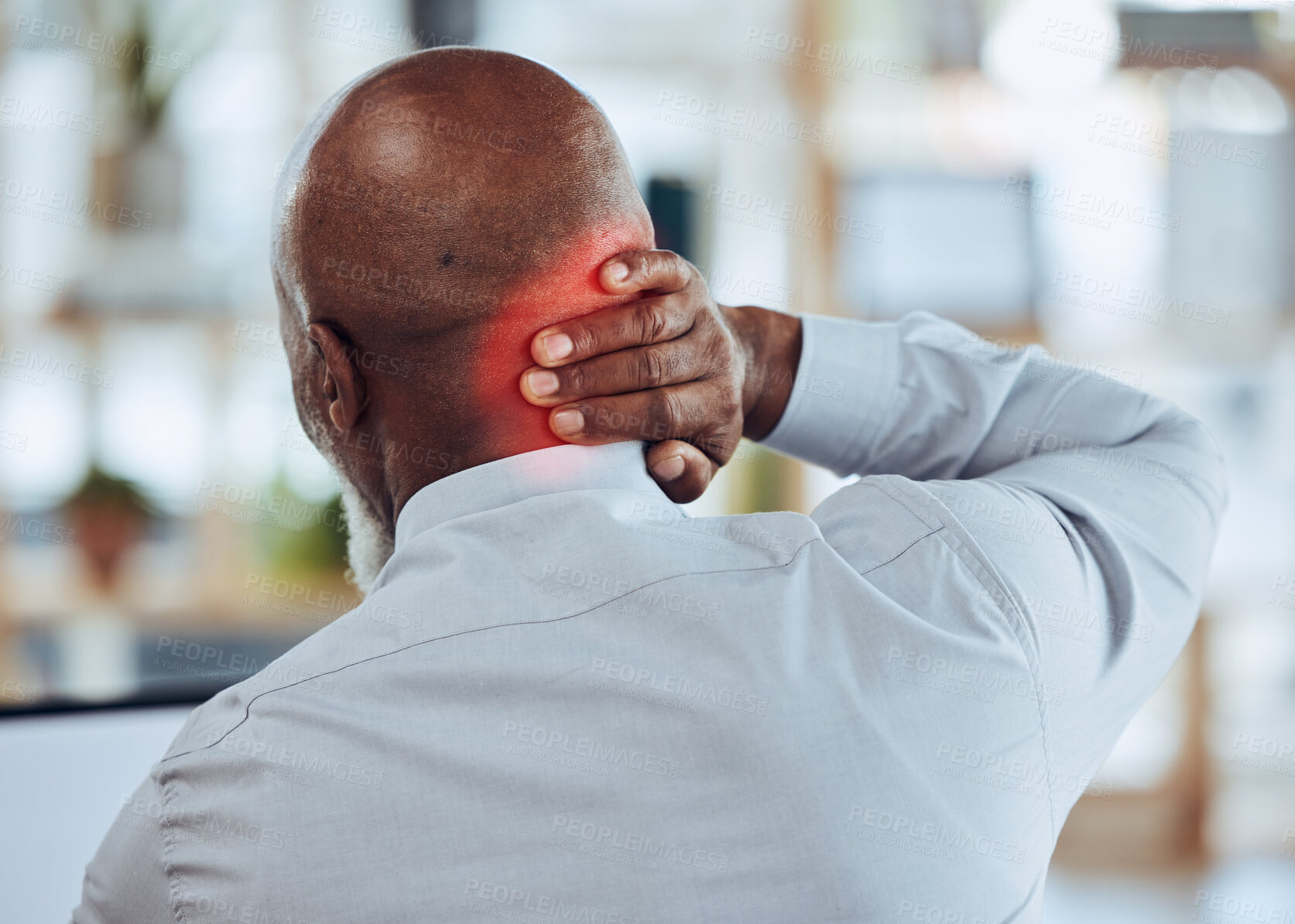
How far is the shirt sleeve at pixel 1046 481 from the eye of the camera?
691 mm

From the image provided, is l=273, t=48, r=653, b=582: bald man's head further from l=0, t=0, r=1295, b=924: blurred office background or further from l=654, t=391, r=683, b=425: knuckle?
l=0, t=0, r=1295, b=924: blurred office background

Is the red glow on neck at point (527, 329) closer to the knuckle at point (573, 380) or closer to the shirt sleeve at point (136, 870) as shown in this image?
the knuckle at point (573, 380)

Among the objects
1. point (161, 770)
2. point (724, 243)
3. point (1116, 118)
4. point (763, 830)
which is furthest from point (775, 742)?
point (1116, 118)

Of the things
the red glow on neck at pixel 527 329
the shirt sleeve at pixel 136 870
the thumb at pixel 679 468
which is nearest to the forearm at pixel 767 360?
the thumb at pixel 679 468

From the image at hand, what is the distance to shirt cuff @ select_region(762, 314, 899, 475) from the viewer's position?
98cm

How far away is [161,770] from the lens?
604mm

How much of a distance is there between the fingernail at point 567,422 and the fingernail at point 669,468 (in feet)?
0.29

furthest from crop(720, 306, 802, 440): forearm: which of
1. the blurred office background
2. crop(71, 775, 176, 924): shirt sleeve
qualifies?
the blurred office background

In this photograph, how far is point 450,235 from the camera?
670 mm

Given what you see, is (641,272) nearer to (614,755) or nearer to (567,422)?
(567,422)

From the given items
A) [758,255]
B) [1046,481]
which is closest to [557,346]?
[1046,481]

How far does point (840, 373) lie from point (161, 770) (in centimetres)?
63

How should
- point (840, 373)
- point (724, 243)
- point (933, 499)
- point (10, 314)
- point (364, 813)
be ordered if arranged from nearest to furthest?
point (364, 813) < point (933, 499) < point (840, 373) < point (10, 314) < point (724, 243)

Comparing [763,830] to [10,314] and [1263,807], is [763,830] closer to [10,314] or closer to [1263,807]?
[10,314]
